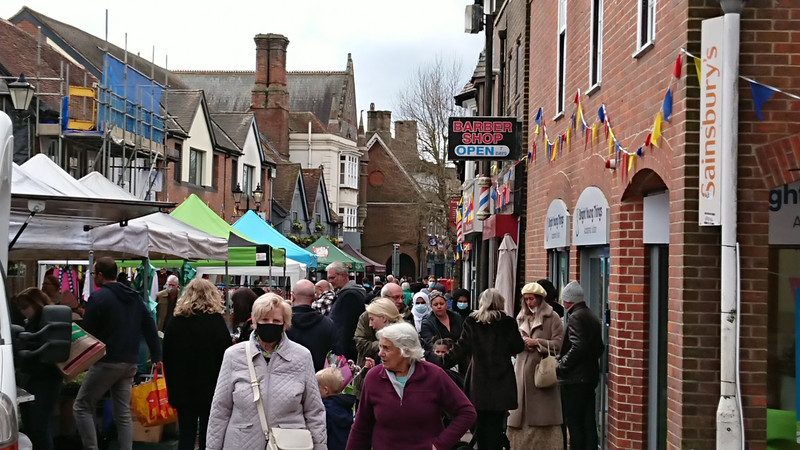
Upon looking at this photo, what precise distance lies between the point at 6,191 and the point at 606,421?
6956 mm

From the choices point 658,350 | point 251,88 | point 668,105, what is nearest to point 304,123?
point 251,88

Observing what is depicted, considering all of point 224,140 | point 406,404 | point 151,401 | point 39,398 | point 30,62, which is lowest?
point 151,401

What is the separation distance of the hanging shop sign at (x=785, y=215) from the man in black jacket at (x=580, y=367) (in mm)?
2452

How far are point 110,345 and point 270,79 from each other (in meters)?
55.1

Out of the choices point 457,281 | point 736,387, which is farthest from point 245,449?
point 457,281

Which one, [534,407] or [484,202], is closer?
[534,407]

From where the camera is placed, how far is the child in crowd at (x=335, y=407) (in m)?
7.54

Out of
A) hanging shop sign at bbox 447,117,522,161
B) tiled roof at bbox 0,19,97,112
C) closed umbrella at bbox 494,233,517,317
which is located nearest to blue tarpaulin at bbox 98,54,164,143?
tiled roof at bbox 0,19,97,112

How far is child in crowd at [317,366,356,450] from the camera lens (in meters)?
7.54

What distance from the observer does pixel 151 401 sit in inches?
451

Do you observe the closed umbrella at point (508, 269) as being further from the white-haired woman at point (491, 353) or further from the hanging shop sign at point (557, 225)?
the white-haired woman at point (491, 353)

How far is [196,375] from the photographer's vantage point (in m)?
8.71

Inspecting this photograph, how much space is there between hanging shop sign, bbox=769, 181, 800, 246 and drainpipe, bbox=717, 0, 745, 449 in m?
0.90

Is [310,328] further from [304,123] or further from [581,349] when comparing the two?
[304,123]
